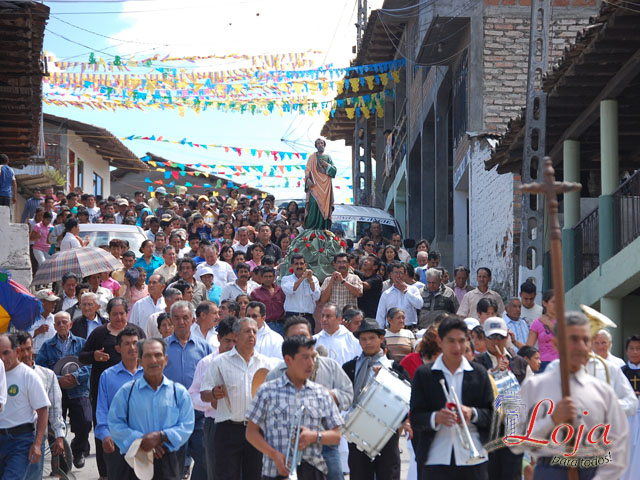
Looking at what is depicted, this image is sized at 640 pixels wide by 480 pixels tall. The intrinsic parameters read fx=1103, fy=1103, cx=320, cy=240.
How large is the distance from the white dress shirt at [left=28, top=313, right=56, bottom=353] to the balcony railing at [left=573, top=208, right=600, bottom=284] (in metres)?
8.39

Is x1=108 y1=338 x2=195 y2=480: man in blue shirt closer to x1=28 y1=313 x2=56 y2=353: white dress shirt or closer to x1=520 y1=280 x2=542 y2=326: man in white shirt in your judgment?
x1=28 y1=313 x2=56 y2=353: white dress shirt

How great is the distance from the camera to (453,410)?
743 centimetres

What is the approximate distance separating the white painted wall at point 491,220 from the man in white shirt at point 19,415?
12.2 metres

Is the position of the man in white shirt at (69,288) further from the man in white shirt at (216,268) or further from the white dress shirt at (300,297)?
the white dress shirt at (300,297)

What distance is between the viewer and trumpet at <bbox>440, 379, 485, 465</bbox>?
24.2 ft

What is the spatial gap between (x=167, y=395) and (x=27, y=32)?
6515 millimetres

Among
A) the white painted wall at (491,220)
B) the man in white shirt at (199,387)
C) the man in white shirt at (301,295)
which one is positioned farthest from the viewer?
the white painted wall at (491,220)

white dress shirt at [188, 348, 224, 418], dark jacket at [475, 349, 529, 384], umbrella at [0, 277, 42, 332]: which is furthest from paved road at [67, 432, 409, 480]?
dark jacket at [475, 349, 529, 384]

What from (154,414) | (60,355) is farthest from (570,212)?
(154,414)

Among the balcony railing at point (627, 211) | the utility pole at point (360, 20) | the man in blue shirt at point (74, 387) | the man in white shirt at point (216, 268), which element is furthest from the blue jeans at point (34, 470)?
the utility pole at point (360, 20)

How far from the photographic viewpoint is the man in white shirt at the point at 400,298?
14688 mm

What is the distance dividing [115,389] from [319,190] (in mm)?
10860

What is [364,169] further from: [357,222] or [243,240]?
[243,240]

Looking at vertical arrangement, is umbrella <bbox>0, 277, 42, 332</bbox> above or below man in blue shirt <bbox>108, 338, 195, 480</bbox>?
above
